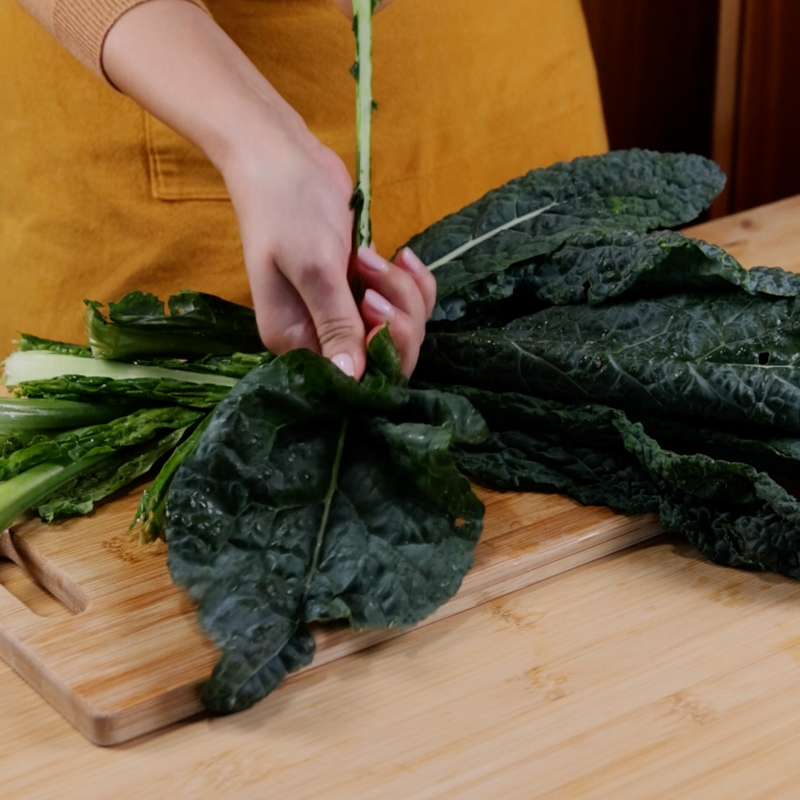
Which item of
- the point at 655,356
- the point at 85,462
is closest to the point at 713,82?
the point at 655,356

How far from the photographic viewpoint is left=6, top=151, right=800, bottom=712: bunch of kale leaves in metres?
0.92

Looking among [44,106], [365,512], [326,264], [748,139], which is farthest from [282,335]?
[748,139]

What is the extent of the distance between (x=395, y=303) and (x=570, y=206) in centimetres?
38

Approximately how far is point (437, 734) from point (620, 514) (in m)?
0.36

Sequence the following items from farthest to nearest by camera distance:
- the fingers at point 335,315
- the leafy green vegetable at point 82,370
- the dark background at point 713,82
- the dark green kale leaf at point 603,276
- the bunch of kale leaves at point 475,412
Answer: the dark background at point 713,82 < the leafy green vegetable at point 82,370 < the dark green kale leaf at point 603,276 < the fingers at point 335,315 < the bunch of kale leaves at point 475,412

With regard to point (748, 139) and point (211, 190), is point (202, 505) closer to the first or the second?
point (211, 190)

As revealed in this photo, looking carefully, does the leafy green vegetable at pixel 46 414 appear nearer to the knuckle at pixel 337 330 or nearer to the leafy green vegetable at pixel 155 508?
the leafy green vegetable at pixel 155 508

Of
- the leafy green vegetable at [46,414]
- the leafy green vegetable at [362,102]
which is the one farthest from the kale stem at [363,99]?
the leafy green vegetable at [46,414]

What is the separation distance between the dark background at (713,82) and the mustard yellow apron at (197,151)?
1.20 meters

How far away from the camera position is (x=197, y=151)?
62.7 inches

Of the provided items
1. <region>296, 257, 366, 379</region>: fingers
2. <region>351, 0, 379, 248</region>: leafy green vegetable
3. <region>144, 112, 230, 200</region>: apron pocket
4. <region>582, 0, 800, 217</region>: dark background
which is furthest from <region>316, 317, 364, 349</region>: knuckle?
<region>582, 0, 800, 217</region>: dark background

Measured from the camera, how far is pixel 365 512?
995mm

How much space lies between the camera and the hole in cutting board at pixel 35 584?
1.04m

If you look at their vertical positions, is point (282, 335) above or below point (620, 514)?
above
